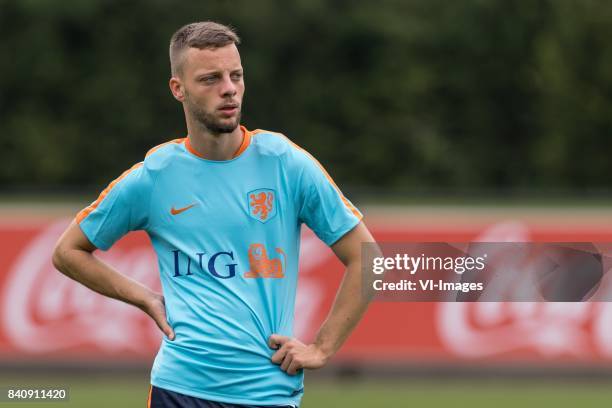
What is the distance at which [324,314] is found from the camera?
12188 millimetres

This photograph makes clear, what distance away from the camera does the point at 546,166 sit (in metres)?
41.7

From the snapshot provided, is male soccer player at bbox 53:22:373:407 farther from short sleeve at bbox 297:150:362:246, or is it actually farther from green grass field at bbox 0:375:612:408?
green grass field at bbox 0:375:612:408

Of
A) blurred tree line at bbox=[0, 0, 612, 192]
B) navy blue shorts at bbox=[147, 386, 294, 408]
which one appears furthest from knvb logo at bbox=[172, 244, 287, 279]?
blurred tree line at bbox=[0, 0, 612, 192]

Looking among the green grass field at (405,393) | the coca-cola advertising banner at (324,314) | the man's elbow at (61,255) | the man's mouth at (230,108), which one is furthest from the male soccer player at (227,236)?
the coca-cola advertising banner at (324,314)

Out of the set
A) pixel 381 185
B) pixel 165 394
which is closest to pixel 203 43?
pixel 165 394

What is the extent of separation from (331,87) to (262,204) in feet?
134

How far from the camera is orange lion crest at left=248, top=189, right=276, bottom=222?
5.07 m

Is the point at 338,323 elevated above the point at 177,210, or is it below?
below

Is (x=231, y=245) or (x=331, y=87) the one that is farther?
(x=331, y=87)

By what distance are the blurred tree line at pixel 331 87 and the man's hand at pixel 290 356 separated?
36.4 meters

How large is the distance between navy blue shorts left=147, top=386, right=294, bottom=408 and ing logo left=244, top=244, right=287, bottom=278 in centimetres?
49

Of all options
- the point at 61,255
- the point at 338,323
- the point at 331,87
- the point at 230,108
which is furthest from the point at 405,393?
the point at 331,87

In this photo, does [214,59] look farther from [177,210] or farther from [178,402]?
[178,402]

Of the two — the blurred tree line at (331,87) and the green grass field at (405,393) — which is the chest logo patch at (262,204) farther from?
the blurred tree line at (331,87)
